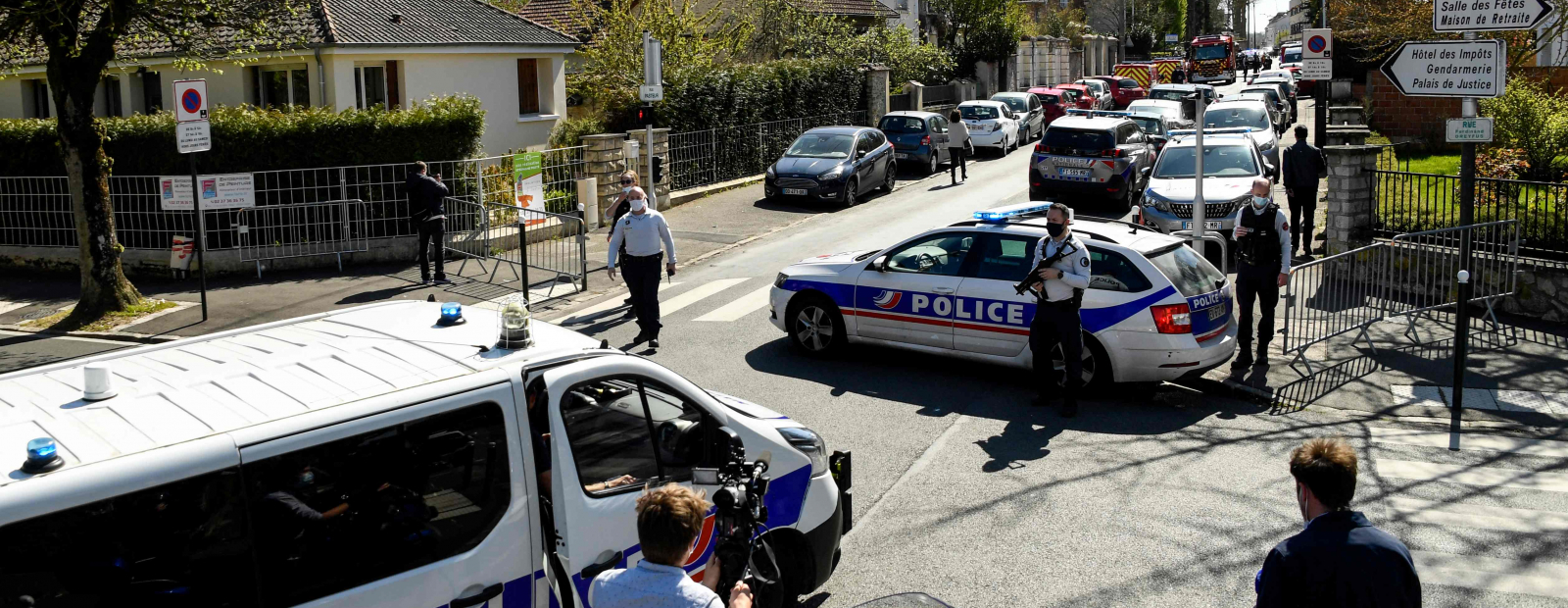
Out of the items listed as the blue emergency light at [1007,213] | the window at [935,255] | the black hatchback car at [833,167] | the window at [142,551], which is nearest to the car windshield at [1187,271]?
the blue emergency light at [1007,213]

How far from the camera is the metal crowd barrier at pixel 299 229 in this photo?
17484mm

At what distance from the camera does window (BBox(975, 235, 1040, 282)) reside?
36.0 ft

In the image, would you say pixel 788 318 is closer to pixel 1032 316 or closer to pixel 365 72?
pixel 1032 316

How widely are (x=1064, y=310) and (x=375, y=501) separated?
263 inches

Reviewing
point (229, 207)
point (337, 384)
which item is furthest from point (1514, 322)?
point (229, 207)

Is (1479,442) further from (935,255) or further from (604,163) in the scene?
(604,163)

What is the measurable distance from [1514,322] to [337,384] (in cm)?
1262

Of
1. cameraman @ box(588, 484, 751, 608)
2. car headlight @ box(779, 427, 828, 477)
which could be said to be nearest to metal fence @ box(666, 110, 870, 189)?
car headlight @ box(779, 427, 828, 477)

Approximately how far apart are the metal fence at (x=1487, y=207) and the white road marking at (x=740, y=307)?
7491mm

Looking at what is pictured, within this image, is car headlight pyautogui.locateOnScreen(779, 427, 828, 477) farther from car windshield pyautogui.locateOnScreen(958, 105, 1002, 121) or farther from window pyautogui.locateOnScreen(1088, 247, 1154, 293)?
car windshield pyautogui.locateOnScreen(958, 105, 1002, 121)

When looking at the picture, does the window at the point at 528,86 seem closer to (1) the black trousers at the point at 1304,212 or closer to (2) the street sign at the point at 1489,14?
(1) the black trousers at the point at 1304,212

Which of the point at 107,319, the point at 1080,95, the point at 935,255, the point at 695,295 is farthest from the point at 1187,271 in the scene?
the point at 1080,95

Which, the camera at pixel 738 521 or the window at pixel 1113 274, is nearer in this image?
the camera at pixel 738 521

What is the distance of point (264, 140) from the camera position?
1755 centimetres
